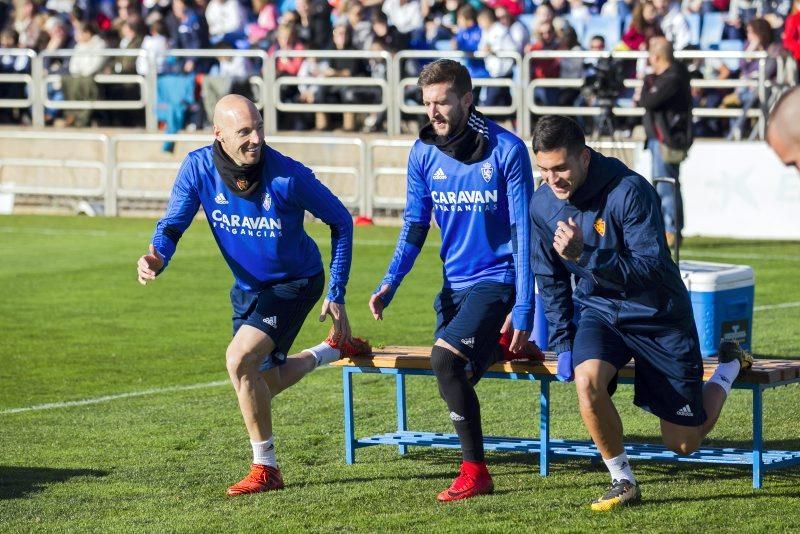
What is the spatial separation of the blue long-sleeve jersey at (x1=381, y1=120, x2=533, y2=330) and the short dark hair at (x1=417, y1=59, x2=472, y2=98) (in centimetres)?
30

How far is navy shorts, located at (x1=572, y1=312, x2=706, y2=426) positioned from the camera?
7246mm

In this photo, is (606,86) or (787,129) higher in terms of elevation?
(787,129)

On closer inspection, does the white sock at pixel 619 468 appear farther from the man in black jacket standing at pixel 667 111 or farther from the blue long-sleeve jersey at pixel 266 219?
the man in black jacket standing at pixel 667 111

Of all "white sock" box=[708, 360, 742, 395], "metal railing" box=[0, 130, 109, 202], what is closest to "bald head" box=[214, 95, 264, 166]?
"white sock" box=[708, 360, 742, 395]

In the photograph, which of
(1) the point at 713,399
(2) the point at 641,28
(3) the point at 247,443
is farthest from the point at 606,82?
(1) the point at 713,399

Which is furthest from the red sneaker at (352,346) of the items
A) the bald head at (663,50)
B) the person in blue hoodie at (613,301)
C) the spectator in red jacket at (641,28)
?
the spectator in red jacket at (641,28)

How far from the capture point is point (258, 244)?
310 inches

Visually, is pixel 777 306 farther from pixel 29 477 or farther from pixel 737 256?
pixel 29 477

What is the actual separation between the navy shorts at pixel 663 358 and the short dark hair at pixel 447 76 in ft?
4.27

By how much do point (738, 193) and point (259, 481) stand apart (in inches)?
512

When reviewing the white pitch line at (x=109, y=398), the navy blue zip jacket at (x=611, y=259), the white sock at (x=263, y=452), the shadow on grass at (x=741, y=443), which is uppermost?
the navy blue zip jacket at (x=611, y=259)

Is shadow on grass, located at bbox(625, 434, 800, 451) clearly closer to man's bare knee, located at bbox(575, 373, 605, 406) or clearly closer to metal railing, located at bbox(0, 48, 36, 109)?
man's bare knee, located at bbox(575, 373, 605, 406)

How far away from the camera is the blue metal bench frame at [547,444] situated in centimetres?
765

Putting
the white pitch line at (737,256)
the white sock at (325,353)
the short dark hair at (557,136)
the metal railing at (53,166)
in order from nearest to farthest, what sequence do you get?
the short dark hair at (557,136), the white sock at (325,353), the white pitch line at (737,256), the metal railing at (53,166)
